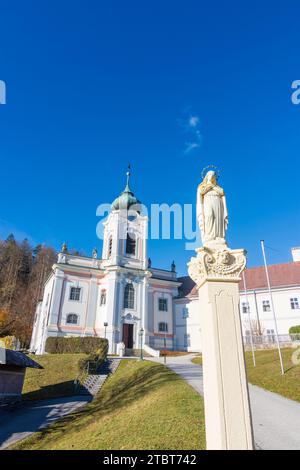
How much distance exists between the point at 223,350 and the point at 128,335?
3095 centimetres

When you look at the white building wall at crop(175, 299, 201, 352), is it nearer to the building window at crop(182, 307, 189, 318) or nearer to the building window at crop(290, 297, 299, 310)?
the building window at crop(182, 307, 189, 318)

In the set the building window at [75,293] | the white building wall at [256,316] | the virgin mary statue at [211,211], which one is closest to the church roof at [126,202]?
the building window at [75,293]

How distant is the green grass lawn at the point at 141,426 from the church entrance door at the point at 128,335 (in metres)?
18.7

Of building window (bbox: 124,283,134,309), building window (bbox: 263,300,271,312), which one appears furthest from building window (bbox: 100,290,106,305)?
building window (bbox: 263,300,271,312)

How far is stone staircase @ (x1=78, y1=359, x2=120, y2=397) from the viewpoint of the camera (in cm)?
1817

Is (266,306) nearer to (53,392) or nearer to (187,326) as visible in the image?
(187,326)

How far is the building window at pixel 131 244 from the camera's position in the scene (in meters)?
37.9

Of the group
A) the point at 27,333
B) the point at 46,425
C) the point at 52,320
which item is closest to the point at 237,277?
the point at 46,425

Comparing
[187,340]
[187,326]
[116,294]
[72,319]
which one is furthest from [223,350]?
[187,326]

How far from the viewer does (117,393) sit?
51.3 ft

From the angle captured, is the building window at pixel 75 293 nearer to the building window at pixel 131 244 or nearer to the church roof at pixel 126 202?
the building window at pixel 131 244

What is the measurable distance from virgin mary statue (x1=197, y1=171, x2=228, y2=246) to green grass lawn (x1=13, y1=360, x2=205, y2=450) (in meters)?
4.18

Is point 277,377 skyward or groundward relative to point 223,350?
groundward
